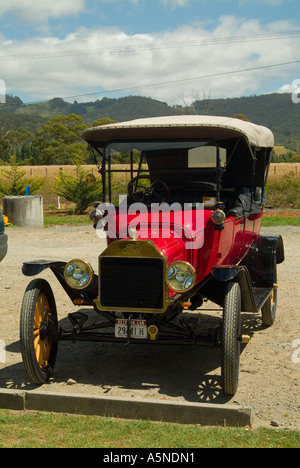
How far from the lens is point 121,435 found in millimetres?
4012

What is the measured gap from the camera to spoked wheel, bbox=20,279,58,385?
16.1ft

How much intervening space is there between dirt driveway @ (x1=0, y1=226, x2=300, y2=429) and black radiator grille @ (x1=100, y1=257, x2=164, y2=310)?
0.79 meters

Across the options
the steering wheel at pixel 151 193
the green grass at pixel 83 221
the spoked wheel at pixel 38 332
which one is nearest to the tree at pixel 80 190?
the green grass at pixel 83 221

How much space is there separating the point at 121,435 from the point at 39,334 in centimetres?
153

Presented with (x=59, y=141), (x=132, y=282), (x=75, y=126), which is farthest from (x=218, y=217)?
(x=75, y=126)

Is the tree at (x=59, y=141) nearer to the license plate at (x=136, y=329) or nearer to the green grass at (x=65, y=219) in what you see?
the green grass at (x=65, y=219)

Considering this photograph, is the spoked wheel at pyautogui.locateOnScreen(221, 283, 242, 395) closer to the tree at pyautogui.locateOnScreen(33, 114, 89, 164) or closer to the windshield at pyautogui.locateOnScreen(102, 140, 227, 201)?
the windshield at pyautogui.locateOnScreen(102, 140, 227, 201)

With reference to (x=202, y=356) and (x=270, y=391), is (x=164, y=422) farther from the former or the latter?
(x=202, y=356)

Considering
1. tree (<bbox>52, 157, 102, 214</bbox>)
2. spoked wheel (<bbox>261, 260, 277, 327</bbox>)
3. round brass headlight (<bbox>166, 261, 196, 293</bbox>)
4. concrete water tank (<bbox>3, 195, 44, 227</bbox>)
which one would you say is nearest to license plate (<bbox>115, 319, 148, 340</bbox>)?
round brass headlight (<bbox>166, 261, 196, 293</bbox>)

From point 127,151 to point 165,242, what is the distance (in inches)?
65.4

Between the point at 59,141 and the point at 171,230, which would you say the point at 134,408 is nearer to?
the point at 171,230

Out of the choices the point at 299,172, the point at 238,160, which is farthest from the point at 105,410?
the point at 299,172

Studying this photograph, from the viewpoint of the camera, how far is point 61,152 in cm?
6431

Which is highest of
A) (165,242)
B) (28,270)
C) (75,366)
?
(165,242)
